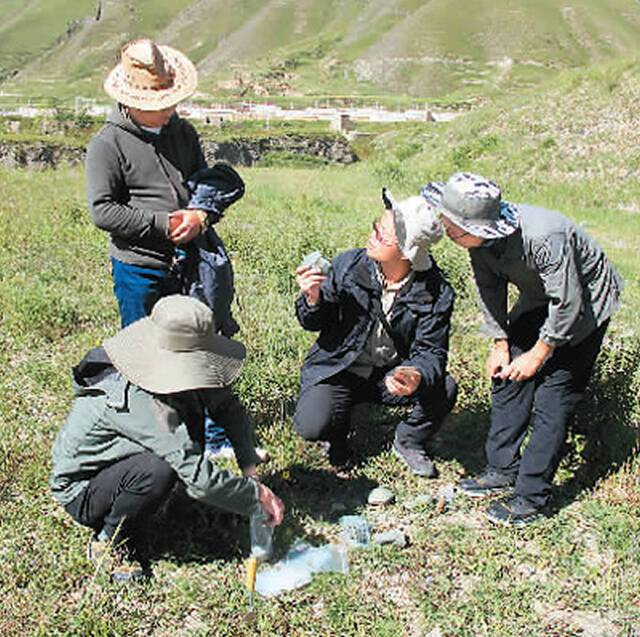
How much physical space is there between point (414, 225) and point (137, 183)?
132 cm

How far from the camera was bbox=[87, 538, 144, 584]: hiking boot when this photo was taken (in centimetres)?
311

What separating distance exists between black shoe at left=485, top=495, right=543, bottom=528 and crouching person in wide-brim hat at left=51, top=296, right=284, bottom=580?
1130 mm

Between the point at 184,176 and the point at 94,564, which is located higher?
the point at 184,176

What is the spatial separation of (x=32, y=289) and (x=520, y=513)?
182 inches

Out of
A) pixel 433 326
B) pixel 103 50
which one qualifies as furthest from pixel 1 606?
pixel 103 50

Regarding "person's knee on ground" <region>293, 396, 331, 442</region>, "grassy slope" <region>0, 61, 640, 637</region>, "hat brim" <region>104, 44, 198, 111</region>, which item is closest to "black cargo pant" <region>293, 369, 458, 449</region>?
"person's knee on ground" <region>293, 396, 331, 442</region>

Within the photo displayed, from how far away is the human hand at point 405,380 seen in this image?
3.65 meters

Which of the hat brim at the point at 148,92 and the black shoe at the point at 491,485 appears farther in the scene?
the black shoe at the point at 491,485

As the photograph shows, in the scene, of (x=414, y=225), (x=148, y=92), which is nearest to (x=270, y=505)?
(x=414, y=225)

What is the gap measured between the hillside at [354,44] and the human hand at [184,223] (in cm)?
5304

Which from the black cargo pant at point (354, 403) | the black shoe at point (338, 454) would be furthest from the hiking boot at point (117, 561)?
the black shoe at point (338, 454)

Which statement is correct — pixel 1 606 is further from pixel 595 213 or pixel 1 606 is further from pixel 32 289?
pixel 595 213

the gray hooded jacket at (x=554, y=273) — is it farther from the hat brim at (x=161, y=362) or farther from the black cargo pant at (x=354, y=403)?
the hat brim at (x=161, y=362)

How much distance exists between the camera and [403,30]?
83375 millimetres
